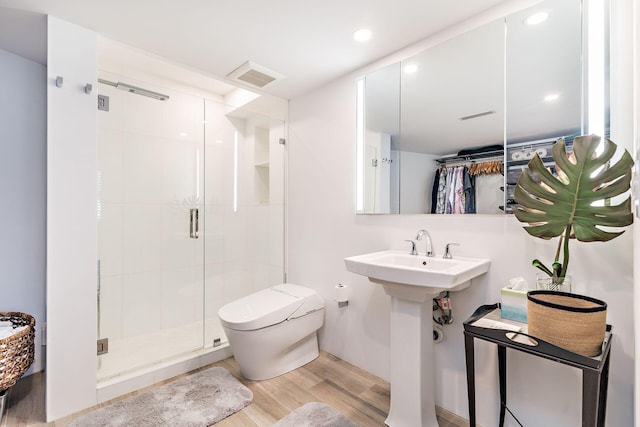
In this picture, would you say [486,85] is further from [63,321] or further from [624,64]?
[63,321]

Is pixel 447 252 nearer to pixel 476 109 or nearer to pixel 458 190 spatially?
pixel 458 190

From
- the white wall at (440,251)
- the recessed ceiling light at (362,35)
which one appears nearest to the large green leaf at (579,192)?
the white wall at (440,251)

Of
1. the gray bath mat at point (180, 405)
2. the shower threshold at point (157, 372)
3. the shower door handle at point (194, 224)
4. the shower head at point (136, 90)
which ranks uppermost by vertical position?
the shower head at point (136, 90)

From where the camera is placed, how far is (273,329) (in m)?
2.03

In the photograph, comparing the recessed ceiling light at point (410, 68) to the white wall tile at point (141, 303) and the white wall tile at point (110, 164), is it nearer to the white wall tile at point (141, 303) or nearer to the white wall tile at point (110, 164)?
the white wall tile at point (110, 164)

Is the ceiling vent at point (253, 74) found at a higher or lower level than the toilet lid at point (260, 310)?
higher

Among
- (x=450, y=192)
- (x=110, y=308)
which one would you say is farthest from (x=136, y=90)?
(x=450, y=192)

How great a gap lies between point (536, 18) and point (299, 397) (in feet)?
7.78

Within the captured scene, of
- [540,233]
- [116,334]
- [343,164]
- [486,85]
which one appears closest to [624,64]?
[486,85]

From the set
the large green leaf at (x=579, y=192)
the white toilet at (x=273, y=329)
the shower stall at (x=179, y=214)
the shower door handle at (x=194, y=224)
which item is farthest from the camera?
the shower door handle at (x=194, y=224)

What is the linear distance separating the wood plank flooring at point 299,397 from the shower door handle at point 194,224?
1.04 meters

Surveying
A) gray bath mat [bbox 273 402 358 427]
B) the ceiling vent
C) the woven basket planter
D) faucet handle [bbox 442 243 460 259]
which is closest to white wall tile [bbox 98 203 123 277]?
the ceiling vent

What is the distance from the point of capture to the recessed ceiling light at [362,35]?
1779 millimetres

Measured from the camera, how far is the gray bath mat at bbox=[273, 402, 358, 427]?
1635 millimetres
